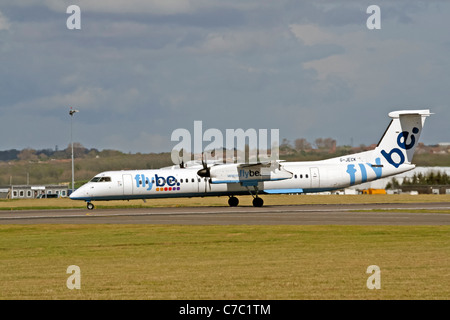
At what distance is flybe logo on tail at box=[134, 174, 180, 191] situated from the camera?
53719 mm

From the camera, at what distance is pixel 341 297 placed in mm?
14531

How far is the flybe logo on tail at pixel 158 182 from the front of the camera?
176ft

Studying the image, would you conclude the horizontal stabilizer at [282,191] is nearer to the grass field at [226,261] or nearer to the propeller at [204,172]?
the propeller at [204,172]

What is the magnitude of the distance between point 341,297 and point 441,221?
79.1 feet

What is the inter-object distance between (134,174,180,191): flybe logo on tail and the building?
71.7m

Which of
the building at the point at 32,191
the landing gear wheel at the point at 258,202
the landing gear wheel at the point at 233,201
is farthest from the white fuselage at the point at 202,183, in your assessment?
the building at the point at 32,191

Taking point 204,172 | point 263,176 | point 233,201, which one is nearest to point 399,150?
point 263,176

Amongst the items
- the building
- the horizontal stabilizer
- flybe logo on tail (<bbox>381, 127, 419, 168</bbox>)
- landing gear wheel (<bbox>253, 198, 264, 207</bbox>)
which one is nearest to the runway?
landing gear wheel (<bbox>253, 198, 264, 207</bbox>)

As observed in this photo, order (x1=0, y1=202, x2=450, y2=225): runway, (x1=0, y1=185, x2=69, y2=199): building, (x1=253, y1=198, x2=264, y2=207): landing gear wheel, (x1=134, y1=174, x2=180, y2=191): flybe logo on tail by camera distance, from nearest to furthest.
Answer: (x1=0, y1=202, x2=450, y2=225): runway < (x1=134, y1=174, x2=180, y2=191): flybe logo on tail < (x1=253, y1=198, x2=264, y2=207): landing gear wheel < (x1=0, y1=185, x2=69, y2=199): building

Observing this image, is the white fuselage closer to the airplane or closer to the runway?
the airplane

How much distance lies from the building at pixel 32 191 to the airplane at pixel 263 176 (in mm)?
71007
